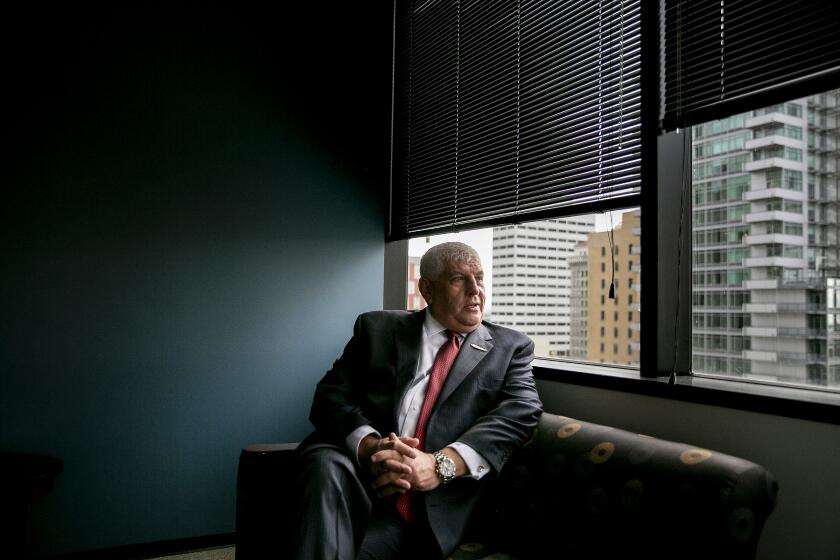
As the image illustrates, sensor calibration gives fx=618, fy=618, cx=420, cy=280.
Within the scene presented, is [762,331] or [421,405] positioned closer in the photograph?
[762,331]

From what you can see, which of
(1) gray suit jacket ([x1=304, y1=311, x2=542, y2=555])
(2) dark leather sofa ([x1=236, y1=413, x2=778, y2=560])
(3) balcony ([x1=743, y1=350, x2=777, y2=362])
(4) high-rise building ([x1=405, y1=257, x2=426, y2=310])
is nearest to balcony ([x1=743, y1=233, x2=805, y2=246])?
(3) balcony ([x1=743, y1=350, x2=777, y2=362])

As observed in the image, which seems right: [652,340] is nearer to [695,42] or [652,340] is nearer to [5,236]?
[695,42]

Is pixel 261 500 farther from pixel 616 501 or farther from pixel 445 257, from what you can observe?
pixel 616 501

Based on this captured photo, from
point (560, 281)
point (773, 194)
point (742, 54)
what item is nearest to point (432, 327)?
point (560, 281)

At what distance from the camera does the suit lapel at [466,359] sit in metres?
2.03

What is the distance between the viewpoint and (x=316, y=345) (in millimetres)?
3459

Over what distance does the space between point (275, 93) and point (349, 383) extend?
190 cm

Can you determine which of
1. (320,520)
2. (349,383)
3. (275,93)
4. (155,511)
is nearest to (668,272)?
(349,383)

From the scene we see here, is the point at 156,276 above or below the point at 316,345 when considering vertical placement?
above

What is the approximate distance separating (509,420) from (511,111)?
137cm

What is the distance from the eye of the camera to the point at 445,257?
224 cm

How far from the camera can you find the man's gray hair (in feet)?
7.32

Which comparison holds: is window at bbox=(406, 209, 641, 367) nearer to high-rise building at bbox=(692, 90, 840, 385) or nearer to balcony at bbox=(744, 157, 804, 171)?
high-rise building at bbox=(692, 90, 840, 385)

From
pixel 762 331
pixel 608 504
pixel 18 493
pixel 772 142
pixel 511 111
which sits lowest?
pixel 18 493
